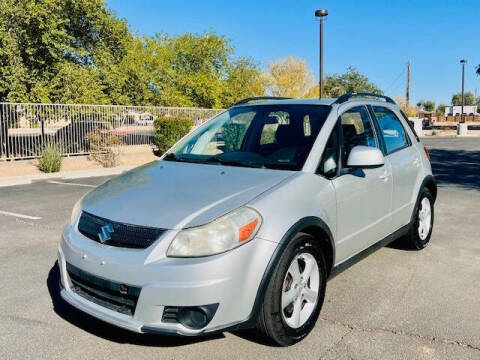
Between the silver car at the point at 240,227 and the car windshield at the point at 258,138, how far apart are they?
0.05 feet

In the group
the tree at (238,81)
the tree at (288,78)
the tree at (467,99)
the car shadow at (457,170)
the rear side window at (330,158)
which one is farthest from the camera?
the tree at (467,99)

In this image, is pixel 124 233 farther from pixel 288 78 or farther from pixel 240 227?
pixel 288 78

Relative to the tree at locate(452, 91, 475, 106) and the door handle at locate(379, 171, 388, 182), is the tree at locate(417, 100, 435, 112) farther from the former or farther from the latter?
the door handle at locate(379, 171, 388, 182)

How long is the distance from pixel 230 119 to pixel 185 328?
2510mm

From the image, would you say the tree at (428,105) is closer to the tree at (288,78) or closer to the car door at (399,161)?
the tree at (288,78)

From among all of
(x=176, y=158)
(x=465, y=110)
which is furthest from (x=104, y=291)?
(x=465, y=110)

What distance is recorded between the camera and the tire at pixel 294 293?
114 inches

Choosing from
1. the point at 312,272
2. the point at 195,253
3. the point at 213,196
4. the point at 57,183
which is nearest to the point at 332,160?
the point at 312,272

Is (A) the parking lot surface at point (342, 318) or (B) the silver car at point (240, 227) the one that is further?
(A) the parking lot surface at point (342, 318)

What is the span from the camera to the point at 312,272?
3.32 metres

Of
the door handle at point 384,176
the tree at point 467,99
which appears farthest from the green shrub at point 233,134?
the tree at point 467,99

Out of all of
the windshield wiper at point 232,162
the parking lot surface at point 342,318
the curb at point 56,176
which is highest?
the windshield wiper at point 232,162

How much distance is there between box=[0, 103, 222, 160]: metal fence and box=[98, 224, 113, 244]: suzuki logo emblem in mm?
14281

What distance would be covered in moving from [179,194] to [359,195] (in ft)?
5.18
